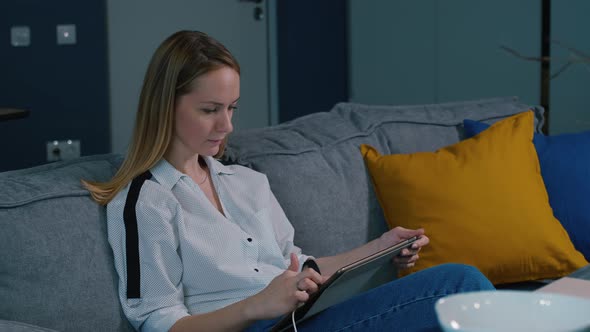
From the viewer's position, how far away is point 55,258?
162 centimetres

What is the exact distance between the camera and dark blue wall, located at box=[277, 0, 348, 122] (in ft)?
19.0

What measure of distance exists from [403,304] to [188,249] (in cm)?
41

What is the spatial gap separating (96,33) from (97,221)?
346 centimetres

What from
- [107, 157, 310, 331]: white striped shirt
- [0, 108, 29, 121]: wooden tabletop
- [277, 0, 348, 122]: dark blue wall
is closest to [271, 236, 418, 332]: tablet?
[107, 157, 310, 331]: white striped shirt

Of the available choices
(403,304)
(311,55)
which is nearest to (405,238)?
(403,304)

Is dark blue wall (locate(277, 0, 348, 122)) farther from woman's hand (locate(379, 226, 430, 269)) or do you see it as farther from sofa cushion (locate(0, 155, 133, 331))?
sofa cushion (locate(0, 155, 133, 331))

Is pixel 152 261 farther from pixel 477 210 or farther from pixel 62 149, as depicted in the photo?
pixel 62 149

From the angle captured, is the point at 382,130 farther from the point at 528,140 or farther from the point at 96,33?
the point at 96,33

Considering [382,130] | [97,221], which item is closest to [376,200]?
[382,130]

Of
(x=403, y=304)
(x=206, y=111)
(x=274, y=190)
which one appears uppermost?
(x=206, y=111)

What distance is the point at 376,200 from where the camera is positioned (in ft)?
7.64

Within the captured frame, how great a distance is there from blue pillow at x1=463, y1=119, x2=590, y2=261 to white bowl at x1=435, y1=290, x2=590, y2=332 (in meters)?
1.67

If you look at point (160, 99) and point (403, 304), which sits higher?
point (160, 99)

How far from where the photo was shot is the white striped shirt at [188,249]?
164 centimetres
